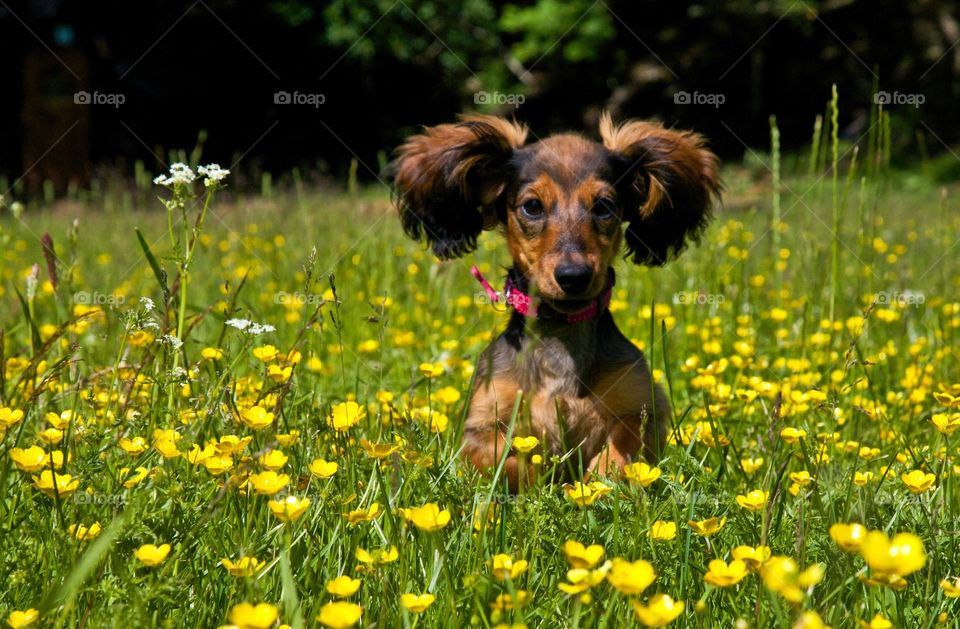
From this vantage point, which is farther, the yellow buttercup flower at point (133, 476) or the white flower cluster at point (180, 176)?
the white flower cluster at point (180, 176)

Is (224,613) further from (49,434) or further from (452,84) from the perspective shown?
(452,84)

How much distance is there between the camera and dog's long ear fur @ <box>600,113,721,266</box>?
10.1 feet

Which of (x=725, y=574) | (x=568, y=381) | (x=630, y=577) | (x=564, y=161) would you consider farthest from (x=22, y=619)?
(x=564, y=161)

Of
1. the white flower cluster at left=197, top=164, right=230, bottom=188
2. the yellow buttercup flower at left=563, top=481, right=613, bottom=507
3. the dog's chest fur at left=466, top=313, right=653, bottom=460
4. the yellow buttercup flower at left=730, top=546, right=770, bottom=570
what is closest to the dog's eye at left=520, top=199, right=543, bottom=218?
the dog's chest fur at left=466, top=313, right=653, bottom=460

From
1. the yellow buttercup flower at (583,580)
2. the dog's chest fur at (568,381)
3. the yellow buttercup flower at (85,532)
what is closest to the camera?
the yellow buttercup flower at (583,580)

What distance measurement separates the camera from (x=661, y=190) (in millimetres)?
3053

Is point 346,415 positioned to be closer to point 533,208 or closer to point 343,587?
point 343,587

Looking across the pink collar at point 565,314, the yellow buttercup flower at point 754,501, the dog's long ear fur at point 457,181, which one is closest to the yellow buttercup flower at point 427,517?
the yellow buttercup flower at point 754,501

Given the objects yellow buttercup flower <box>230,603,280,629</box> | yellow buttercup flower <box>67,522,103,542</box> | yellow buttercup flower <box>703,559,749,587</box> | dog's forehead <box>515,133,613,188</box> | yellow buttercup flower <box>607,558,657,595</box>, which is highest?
dog's forehead <box>515,133,613,188</box>

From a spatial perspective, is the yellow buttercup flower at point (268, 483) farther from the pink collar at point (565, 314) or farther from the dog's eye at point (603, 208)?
the dog's eye at point (603, 208)

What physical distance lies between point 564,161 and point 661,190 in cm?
37

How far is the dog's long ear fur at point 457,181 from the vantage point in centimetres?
308

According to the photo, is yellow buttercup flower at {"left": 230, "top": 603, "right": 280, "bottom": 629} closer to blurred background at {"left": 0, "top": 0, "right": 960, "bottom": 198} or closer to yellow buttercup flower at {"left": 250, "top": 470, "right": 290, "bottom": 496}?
yellow buttercup flower at {"left": 250, "top": 470, "right": 290, "bottom": 496}

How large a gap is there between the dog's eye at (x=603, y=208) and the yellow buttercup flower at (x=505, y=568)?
1.66m
